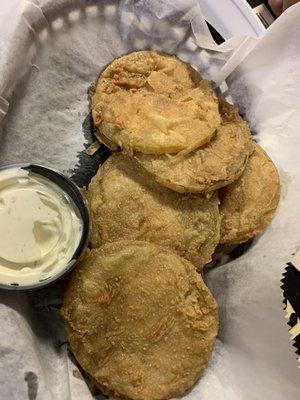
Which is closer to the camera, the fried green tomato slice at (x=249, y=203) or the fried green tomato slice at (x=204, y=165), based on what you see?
the fried green tomato slice at (x=204, y=165)

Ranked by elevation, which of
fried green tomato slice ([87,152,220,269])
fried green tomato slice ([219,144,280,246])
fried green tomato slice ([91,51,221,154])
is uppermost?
fried green tomato slice ([91,51,221,154])

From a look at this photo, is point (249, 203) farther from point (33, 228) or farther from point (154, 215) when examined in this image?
point (33, 228)

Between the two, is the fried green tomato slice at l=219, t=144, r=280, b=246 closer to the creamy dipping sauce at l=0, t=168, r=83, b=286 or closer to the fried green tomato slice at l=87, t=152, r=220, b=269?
the fried green tomato slice at l=87, t=152, r=220, b=269

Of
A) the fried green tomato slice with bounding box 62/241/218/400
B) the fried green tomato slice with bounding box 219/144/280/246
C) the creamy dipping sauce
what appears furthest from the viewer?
the fried green tomato slice with bounding box 219/144/280/246

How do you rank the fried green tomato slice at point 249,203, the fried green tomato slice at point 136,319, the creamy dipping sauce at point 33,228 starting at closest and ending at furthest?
the creamy dipping sauce at point 33,228
the fried green tomato slice at point 136,319
the fried green tomato slice at point 249,203

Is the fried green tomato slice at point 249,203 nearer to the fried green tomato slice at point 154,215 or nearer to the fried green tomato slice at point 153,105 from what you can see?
the fried green tomato slice at point 154,215

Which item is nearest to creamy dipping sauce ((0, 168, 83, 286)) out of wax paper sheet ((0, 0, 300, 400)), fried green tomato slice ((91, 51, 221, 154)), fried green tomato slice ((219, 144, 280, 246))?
wax paper sheet ((0, 0, 300, 400))

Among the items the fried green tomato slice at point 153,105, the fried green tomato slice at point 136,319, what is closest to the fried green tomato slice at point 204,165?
the fried green tomato slice at point 153,105
